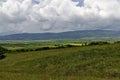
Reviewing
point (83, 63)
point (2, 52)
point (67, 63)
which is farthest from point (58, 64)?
point (2, 52)

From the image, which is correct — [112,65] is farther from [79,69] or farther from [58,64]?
[58,64]

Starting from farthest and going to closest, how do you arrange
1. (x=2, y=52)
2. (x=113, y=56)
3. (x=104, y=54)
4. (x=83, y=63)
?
(x=2, y=52) < (x=104, y=54) < (x=113, y=56) < (x=83, y=63)

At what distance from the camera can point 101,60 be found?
65688 mm

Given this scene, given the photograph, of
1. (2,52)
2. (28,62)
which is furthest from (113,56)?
(2,52)

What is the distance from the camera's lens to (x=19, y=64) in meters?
79.4

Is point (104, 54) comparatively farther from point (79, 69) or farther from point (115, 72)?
point (115, 72)

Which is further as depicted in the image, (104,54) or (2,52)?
(2,52)

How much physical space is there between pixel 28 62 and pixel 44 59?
189 inches

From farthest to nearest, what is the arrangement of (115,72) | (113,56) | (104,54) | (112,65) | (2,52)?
(2,52)
(104,54)
(113,56)
(112,65)
(115,72)

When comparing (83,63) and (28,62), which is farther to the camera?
(28,62)

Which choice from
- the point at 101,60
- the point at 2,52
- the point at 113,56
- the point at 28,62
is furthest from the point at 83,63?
the point at 2,52

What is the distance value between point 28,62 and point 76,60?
16260 millimetres

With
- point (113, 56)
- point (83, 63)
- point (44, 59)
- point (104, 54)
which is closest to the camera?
point (83, 63)

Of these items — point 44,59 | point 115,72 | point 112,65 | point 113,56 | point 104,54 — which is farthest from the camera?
point 44,59
